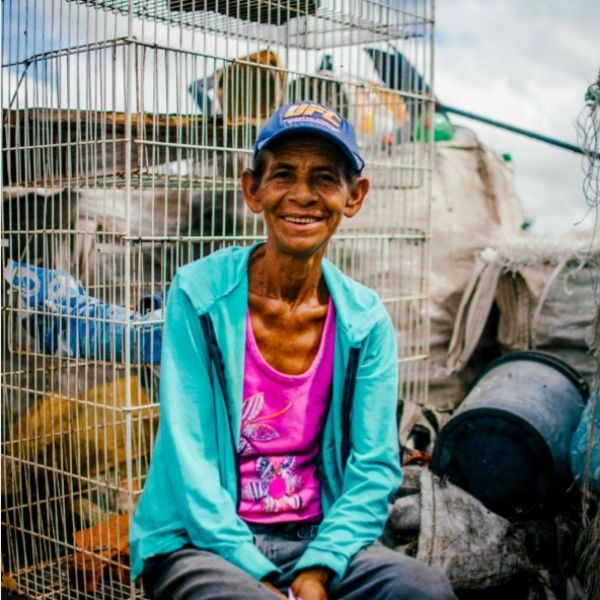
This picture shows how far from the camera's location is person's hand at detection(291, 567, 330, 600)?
82.9 inches

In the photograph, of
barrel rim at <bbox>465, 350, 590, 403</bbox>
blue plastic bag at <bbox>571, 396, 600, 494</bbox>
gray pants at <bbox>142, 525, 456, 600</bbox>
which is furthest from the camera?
barrel rim at <bbox>465, 350, 590, 403</bbox>

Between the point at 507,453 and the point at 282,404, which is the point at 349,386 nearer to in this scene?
the point at 282,404

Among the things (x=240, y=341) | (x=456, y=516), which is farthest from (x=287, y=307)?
(x=456, y=516)

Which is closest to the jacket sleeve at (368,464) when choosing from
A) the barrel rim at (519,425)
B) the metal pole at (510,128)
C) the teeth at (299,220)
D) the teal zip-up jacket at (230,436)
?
the teal zip-up jacket at (230,436)

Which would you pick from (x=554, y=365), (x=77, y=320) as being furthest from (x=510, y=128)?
(x=77, y=320)

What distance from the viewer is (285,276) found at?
8.00ft

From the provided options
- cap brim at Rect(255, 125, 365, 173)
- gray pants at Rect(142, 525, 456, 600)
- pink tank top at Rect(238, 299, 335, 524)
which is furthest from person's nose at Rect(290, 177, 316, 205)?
gray pants at Rect(142, 525, 456, 600)

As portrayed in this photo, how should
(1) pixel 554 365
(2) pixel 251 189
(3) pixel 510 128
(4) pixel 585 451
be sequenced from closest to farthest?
(2) pixel 251 189 < (4) pixel 585 451 < (1) pixel 554 365 < (3) pixel 510 128

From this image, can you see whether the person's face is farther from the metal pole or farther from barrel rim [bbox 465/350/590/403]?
the metal pole

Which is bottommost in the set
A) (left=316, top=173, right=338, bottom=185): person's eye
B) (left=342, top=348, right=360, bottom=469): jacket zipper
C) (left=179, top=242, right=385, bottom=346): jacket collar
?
(left=342, top=348, right=360, bottom=469): jacket zipper

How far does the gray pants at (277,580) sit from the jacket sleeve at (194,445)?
2.1 inches

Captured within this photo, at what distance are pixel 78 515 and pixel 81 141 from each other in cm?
148

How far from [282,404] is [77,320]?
1.26 metres

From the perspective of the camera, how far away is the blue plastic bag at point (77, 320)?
3.23m
